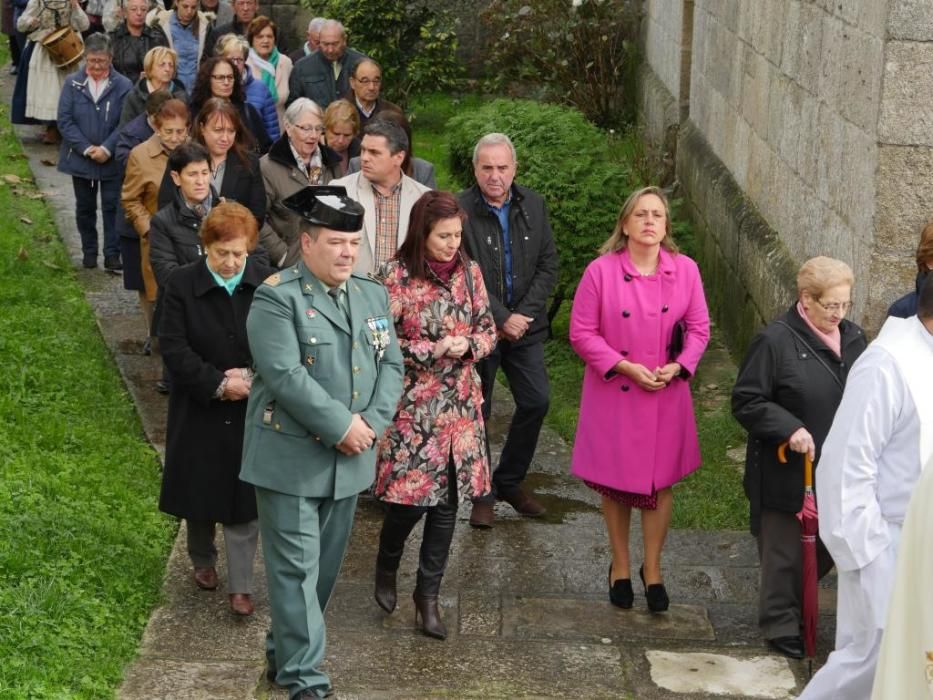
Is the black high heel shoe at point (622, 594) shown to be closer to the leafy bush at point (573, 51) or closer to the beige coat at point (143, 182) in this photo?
the beige coat at point (143, 182)

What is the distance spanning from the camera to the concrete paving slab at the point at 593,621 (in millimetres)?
6543

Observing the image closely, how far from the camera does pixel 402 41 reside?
17.7 metres

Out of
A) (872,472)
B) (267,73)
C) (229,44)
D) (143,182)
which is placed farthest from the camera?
(267,73)

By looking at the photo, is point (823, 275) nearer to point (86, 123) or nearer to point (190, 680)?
point (190, 680)

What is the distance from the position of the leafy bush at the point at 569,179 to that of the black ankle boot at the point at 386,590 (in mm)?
4468

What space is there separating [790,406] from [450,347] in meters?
1.32

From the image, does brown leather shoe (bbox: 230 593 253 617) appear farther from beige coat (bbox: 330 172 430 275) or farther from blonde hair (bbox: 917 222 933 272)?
blonde hair (bbox: 917 222 933 272)

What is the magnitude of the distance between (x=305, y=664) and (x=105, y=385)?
159 inches

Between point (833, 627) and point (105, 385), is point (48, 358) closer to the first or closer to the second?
point (105, 385)

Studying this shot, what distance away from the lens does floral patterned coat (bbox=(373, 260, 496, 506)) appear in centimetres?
629

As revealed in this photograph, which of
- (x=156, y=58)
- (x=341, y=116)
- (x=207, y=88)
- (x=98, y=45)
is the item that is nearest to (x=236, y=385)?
(x=341, y=116)

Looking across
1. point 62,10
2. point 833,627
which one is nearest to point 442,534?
point 833,627

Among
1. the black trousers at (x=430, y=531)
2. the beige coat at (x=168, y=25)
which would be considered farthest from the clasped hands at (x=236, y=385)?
the beige coat at (x=168, y=25)

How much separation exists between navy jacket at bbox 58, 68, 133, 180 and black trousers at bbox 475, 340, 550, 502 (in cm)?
486
